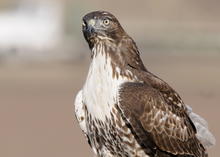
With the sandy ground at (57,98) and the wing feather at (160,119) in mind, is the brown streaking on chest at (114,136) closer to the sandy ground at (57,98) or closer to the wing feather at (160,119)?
the wing feather at (160,119)

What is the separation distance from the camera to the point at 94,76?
857 centimetres

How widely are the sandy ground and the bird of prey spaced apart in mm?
5694

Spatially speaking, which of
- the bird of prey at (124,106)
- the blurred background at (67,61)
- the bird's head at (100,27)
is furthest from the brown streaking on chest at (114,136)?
the blurred background at (67,61)

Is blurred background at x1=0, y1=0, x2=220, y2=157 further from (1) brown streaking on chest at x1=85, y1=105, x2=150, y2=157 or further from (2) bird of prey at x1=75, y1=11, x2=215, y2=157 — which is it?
(1) brown streaking on chest at x1=85, y1=105, x2=150, y2=157

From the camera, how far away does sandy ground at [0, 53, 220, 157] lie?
657 inches

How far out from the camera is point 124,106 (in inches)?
335

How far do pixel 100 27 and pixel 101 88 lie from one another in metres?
0.46

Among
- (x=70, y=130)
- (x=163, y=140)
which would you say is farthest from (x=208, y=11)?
(x=163, y=140)

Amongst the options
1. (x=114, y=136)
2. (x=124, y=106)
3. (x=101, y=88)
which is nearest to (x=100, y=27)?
(x=101, y=88)

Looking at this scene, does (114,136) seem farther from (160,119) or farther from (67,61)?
(67,61)

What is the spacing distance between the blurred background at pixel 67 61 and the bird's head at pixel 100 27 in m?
6.04

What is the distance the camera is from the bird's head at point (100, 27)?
8.52m

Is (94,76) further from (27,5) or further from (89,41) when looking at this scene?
(27,5)

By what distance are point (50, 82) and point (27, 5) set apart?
10.1 metres
